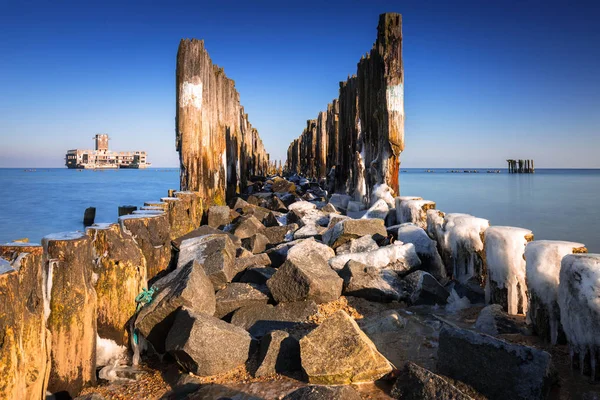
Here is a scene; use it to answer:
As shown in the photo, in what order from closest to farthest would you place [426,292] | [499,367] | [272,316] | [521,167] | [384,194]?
[499,367]
[272,316]
[426,292]
[384,194]
[521,167]

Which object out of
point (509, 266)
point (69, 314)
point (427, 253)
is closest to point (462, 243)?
point (427, 253)

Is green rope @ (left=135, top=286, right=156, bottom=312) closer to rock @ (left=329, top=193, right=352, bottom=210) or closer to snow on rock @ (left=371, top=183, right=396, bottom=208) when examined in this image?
snow on rock @ (left=371, top=183, right=396, bottom=208)

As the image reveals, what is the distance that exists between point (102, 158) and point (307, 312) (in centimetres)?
12259

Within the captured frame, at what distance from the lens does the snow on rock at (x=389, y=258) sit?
499cm

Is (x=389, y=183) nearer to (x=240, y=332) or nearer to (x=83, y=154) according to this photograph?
(x=240, y=332)

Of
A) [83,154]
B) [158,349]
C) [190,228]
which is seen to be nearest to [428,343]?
[158,349]

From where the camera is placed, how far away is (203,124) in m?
8.45

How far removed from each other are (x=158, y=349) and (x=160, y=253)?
143cm

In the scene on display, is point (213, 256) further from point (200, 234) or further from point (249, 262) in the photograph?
point (200, 234)

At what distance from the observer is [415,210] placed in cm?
639

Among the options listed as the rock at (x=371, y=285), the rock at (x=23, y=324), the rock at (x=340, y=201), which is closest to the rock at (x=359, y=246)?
the rock at (x=371, y=285)

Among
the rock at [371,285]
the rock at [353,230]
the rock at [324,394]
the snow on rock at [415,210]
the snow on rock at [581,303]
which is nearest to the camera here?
the rock at [324,394]

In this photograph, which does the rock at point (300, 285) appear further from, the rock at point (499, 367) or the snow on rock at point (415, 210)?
the snow on rock at point (415, 210)

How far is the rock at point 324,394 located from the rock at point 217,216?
6372 millimetres
